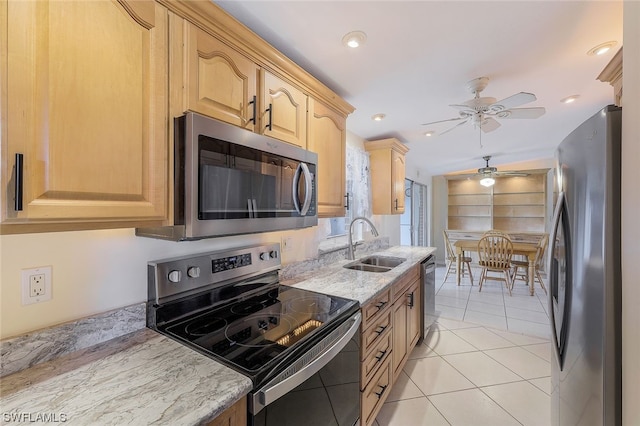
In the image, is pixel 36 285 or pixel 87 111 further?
pixel 36 285

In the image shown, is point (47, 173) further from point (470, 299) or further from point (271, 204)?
point (470, 299)

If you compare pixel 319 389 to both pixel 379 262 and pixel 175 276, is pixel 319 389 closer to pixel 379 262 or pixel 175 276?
pixel 175 276

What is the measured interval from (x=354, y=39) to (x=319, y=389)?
1.68 m

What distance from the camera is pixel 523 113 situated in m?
2.32

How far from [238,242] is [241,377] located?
86 cm

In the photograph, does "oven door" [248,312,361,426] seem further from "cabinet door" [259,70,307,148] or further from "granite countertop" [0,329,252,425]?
"cabinet door" [259,70,307,148]

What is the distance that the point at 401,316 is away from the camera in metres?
2.05

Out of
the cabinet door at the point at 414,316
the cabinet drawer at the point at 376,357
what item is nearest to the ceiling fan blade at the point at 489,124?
the cabinet door at the point at 414,316

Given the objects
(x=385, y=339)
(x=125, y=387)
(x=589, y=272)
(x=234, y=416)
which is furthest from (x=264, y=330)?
(x=589, y=272)

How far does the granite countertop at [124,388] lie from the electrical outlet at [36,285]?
21 cm

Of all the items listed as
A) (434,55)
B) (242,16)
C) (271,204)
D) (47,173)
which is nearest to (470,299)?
(434,55)

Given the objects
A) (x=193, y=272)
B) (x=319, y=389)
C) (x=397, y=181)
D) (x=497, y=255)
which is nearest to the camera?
(x=319, y=389)

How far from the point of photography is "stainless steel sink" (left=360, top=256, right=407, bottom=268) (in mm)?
2635

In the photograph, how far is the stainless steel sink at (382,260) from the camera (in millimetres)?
2635
